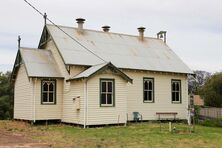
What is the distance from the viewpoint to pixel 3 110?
53.8 metres

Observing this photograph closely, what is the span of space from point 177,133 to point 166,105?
31.6ft

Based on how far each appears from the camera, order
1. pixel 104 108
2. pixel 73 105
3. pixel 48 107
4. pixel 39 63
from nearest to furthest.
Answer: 1. pixel 104 108
2. pixel 73 105
3. pixel 48 107
4. pixel 39 63

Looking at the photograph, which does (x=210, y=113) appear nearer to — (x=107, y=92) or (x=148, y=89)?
(x=148, y=89)

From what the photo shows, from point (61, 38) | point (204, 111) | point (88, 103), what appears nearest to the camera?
point (88, 103)

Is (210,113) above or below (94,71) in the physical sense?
below

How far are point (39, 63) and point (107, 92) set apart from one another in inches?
208

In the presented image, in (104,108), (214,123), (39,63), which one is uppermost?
(39,63)

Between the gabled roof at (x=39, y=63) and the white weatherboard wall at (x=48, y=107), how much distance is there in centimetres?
56

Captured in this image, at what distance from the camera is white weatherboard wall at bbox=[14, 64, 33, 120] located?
85.4ft

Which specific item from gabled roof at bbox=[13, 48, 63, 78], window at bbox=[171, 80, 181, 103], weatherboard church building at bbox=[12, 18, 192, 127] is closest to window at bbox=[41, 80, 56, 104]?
weatherboard church building at bbox=[12, 18, 192, 127]

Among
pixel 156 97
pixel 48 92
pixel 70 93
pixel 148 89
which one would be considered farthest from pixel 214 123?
pixel 48 92

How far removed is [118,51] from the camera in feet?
96.4

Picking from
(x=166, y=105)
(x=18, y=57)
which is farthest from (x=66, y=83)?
(x=166, y=105)

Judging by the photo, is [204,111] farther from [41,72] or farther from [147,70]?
[41,72]
